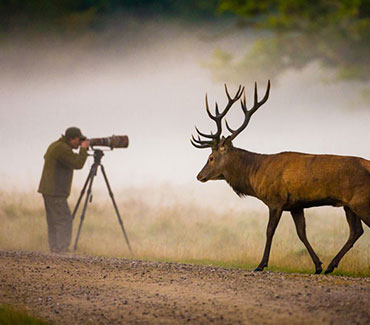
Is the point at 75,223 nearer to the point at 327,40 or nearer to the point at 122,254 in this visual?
the point at 122,254

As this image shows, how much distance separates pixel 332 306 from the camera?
19.5 ft

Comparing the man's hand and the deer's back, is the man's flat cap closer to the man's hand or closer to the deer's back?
the man's hand

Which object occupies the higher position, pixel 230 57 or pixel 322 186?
pixel 230 57

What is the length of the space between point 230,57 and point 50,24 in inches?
206

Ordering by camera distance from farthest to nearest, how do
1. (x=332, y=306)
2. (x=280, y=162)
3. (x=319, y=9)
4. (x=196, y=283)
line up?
(x=319, y=9), (x=280, y=162), (x=196, y=283), (x=332, y=306)

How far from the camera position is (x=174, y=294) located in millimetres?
6711

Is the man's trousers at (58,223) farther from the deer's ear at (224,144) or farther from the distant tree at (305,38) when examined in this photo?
the distant tree at (305,38)

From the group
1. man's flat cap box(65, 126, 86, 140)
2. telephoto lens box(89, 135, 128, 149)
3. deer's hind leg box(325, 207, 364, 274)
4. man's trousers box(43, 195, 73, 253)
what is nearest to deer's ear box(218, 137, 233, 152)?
deer's hind leg box(325, 207, 364, 274)

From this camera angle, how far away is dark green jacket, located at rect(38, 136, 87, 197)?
36.8ft

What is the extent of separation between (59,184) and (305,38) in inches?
393

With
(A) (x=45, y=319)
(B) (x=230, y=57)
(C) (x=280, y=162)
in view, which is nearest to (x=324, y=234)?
(C) (x=280, y=162)

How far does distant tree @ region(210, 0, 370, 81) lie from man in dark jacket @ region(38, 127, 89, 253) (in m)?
8.23

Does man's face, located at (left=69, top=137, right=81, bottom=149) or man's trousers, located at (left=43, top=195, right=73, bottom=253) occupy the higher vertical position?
man's face, located at (left=69, top=137, right=81, bottom=149)

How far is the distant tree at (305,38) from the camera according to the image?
1798 cm
